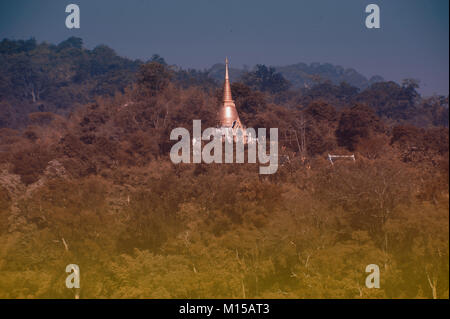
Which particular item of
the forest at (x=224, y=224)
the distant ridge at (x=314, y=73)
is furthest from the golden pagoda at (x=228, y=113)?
the distant ridge at (x=314, y=73)

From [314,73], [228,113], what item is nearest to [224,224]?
[228,113]

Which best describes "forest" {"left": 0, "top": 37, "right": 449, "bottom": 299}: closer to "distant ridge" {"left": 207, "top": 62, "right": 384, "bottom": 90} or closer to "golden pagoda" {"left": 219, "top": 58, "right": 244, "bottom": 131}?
"golden pagoda" {"left": 219, "top": 58, "right": 244, "bottom": 131}

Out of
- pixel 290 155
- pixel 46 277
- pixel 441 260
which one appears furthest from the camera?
pixel 290 155

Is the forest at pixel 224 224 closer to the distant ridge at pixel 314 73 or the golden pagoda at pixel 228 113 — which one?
the golden pagoda at pixel 228 113

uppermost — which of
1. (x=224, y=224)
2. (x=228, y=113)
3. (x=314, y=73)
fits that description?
(x=314, y=73)

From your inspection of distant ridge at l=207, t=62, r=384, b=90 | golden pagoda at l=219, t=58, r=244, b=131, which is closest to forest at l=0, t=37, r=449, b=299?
golden pagoda at l=219, t=58, r=244, b=131

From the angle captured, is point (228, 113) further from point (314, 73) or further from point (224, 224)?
point (314, 73)

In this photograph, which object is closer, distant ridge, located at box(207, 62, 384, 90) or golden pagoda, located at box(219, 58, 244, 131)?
golden pagoda, located at box(219, 58, 244, 131)
